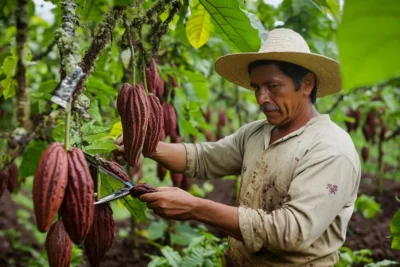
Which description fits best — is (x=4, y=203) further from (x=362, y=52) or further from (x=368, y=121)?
(x=362, y=52)

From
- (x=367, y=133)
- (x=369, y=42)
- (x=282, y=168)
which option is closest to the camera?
(x=369, y=42)

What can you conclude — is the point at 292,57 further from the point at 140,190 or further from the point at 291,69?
Result: the point at 140,190

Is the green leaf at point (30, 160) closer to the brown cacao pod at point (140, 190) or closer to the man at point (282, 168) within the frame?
the man at point (282, 168)

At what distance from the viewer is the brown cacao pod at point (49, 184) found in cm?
102

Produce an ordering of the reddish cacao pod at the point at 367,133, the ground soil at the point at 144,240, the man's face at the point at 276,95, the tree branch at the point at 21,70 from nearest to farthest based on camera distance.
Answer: the man's face at the point at 276,95 → the tree branch at the point at 21,70 → the ground soil at the point at 144,240 → the reddish cacao pod at the point at 367,133

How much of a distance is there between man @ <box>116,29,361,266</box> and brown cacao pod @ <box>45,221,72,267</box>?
1.17 feet

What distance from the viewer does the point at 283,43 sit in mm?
2041

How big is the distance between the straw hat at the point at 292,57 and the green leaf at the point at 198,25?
19 centimetres

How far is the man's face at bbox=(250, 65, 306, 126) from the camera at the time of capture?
6.75ft

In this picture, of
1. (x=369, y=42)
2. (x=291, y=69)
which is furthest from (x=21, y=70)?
(x=369, y=42)

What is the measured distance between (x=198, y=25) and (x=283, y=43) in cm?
37

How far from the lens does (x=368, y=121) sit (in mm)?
5703

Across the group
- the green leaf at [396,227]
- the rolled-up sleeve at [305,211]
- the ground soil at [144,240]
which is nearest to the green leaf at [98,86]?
the rolled-up sleeve at [305,211]

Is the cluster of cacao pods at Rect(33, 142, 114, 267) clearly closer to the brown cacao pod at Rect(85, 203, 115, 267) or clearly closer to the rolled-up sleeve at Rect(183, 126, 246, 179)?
the brown cacao pod at Rect(85, 203, 115, 267)
